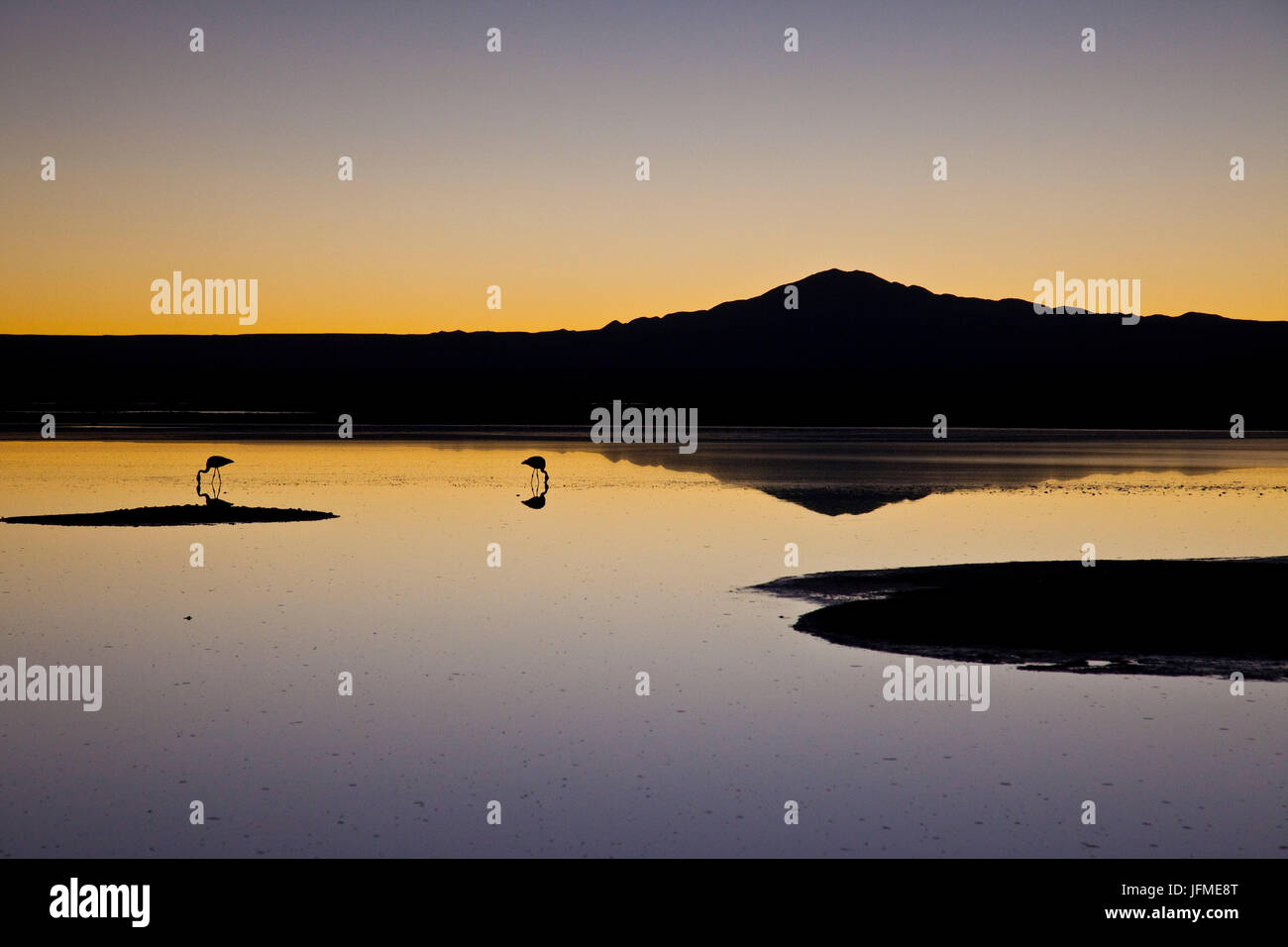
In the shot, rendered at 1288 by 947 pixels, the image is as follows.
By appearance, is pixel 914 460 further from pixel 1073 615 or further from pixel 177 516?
pixel 1073 615

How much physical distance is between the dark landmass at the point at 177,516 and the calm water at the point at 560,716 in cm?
143

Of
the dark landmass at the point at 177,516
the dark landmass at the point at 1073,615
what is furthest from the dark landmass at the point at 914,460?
the dark landmass at the point at 177,516

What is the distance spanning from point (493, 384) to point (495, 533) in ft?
538

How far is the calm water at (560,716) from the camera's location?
9039 mm

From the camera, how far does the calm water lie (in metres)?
9.04

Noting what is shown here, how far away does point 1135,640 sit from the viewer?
1571 centimetres

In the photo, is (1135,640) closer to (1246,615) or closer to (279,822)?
(1246,615)

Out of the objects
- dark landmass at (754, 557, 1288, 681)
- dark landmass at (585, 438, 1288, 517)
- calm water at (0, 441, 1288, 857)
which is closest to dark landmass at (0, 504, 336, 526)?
calm water at (0, 441, 1288, 857)

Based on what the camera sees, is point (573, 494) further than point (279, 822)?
Yes

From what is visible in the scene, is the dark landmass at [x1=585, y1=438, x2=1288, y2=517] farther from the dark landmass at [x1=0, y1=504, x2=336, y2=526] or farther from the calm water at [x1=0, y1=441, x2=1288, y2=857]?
the dark landmass at [x1=0, y1=504, x2=336, y2=526]
